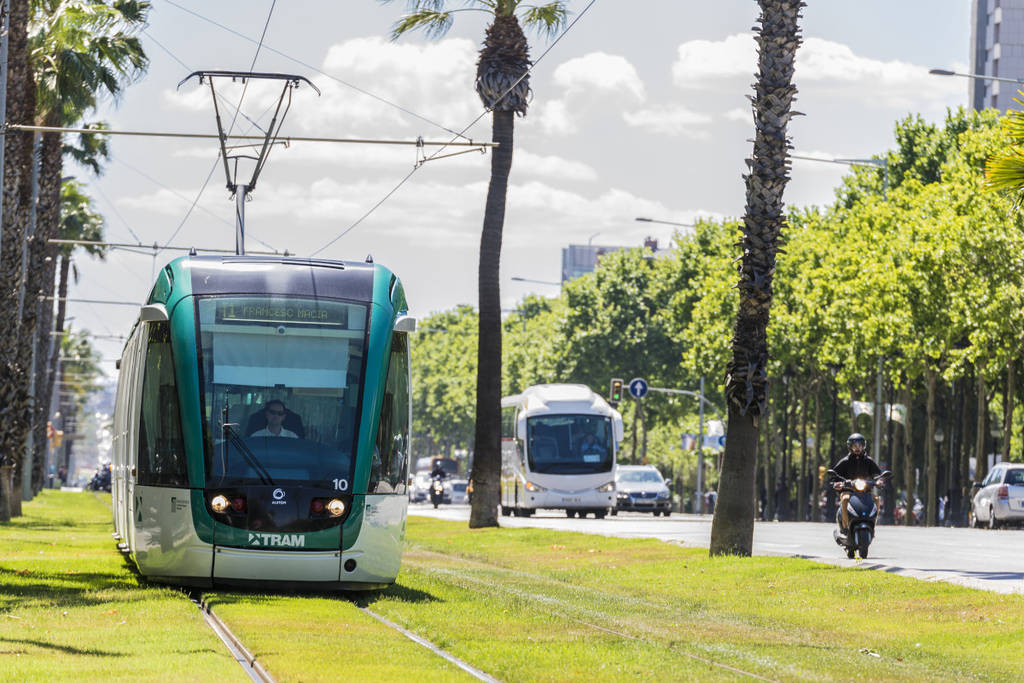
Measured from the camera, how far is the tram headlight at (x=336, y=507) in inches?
640

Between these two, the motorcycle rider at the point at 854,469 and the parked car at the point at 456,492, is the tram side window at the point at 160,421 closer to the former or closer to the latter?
the motorcycle rider at the point at 854,469

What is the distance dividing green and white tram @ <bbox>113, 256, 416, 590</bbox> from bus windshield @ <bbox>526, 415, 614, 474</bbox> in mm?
29578

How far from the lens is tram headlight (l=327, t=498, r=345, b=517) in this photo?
16266 millimetres

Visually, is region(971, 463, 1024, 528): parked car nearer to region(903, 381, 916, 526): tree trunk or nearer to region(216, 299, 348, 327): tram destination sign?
region(903, 381, 916, 526): tree trunk

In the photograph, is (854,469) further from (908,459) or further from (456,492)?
(456,492)

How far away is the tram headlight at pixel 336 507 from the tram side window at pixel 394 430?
0.36 m

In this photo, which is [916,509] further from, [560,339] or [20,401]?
[20,401]

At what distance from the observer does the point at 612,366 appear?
80812mm

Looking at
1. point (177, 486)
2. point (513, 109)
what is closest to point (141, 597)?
point (177, 486)

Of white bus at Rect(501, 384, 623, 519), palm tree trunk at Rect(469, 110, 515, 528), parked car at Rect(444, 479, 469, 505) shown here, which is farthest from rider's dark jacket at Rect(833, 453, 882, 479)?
parked car at Rect(444, 479, 469, 505)

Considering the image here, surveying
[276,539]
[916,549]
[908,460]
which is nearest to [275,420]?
[276,539]

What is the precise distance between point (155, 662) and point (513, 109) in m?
23.8

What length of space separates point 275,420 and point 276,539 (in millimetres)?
1115

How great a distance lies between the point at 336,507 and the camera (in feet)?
53.4
